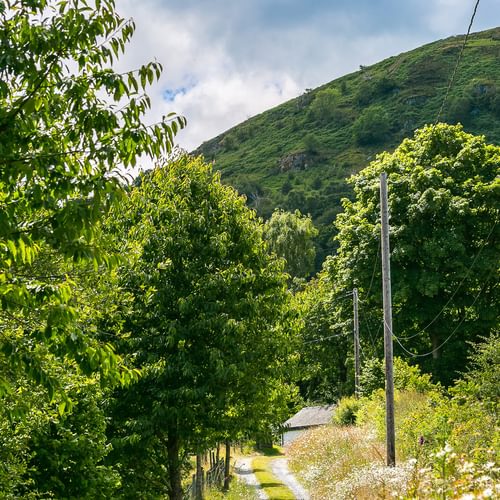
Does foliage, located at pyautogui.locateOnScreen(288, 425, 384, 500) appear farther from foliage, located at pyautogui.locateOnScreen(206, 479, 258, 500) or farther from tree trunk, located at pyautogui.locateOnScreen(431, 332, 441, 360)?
tree trunk, located at pyautogui.locateOnScreen(431, 332, 441, 360)

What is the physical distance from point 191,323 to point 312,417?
142 feet

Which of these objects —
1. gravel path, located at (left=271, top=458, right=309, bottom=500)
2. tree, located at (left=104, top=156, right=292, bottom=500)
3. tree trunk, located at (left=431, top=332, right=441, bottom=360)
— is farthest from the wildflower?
tree trunk, located at (left=431, top=332, right=441, bottom=360)

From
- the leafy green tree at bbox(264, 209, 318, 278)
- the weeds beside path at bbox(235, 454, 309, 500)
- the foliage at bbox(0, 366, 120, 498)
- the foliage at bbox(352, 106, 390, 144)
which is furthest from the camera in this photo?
the foliage at bbox(352, 106, 390, 144)

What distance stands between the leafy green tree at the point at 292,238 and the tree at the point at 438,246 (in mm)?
30722

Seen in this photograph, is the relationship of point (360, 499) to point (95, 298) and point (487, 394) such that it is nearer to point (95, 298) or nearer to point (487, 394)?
point (487, 394)

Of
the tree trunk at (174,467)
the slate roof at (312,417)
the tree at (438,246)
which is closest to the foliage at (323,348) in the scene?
the slate roof at (312,417)

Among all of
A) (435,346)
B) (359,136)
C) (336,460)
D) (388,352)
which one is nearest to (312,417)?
(435,346)

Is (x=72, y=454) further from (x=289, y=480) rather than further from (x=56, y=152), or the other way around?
(x=289, y=480)

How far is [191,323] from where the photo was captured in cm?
1581

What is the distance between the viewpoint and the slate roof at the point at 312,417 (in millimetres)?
54531

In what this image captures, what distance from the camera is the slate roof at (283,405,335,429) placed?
54531 millimetres

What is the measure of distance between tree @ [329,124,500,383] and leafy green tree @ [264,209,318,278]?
30.7 m

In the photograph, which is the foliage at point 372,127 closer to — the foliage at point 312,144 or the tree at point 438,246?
the foliage at point 312,144

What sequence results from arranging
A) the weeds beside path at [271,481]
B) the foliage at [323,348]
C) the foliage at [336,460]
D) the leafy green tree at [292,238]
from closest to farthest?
1. the foliage at [336,460]
2. the weeds beside path at [271,481]
3. the foliage at [323,348]
4. the leafy green tree at [292,238]
